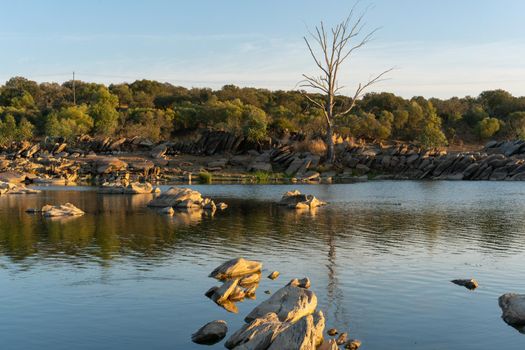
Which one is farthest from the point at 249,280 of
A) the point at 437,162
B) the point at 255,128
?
the point at 255,128

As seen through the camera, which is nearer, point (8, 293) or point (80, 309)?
point (80, 309)

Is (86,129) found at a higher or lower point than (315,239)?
higher

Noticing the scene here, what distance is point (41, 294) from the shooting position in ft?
74.5

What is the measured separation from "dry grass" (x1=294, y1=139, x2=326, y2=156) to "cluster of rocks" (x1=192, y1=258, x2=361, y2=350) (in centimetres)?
7570

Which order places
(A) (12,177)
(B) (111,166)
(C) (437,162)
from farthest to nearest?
(C) (437,162) → (B) (111,166) → (A) (12,177)

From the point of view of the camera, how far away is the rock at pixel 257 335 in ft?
49.5

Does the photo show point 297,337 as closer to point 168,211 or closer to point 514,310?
point 514,310

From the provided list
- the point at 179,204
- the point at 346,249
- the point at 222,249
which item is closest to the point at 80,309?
the point at 222,249

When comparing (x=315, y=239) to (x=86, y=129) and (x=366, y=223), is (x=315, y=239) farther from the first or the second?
(x=86, y=129)

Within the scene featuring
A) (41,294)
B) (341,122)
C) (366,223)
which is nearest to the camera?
(41,294)

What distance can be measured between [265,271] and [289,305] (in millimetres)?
7939

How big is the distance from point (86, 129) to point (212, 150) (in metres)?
39.8

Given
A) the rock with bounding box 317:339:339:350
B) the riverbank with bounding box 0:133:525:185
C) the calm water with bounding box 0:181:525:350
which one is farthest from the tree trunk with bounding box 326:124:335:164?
the rock with bounding box 317:339:339:350

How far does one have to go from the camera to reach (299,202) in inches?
2066
